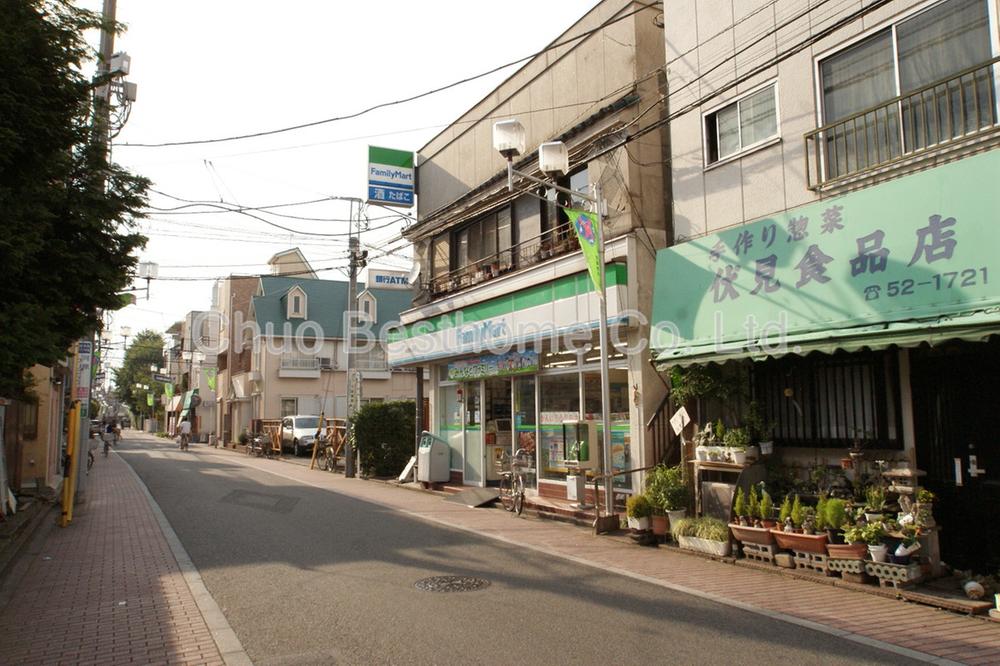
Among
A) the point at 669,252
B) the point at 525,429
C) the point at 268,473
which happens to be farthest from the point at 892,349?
the point at 268,473

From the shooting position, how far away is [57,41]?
7887 millimetres

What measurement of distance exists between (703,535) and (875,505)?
242 centimetres

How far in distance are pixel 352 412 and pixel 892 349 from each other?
18.1 m

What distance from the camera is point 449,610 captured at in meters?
6.75

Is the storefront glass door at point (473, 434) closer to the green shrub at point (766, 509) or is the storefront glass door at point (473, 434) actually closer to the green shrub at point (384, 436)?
the green shrub at point (384, 436)

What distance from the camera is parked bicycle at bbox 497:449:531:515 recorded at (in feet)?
45.3

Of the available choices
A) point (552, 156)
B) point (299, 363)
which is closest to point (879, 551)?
point (552, 156)

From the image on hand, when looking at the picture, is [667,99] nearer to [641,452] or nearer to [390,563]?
[641,452]

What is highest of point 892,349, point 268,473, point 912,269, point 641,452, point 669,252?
point 669,252

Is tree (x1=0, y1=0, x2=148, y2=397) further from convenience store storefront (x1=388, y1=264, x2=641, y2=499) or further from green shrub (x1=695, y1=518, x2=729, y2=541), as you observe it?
green shrub (x1=695, y1=518, x2=729, y2=541)

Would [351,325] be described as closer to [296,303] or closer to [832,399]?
[832,399]

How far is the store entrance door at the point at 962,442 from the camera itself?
748 centimetres

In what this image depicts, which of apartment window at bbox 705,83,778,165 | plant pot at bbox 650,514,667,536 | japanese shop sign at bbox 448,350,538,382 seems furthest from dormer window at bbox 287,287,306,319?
plant pot at bbox 650,514,667,536

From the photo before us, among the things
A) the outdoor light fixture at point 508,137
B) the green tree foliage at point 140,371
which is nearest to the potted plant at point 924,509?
the outdoor light fixture at point 508,137
